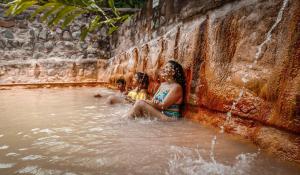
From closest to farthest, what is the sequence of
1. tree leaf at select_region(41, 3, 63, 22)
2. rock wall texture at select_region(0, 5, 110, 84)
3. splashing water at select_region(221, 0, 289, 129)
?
splashing water at select_region(221, 0, 289, 129), tree leaf at select_region(41, 3, 63, 22), rock wall texture at select_region(0, 5, 110, 84)

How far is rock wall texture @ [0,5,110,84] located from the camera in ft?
24.6

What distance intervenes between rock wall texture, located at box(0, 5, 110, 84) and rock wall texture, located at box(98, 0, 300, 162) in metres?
5.23

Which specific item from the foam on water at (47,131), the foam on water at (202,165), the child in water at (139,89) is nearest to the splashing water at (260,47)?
the foam on water at (202,165)

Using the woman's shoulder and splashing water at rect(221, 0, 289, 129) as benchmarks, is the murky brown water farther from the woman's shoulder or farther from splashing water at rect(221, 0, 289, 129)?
the woman's shoulder

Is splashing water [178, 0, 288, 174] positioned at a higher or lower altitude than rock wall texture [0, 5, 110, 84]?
lower

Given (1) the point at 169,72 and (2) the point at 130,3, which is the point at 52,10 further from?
(2) the point at 130,3

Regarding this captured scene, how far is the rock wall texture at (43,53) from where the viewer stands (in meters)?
7.50

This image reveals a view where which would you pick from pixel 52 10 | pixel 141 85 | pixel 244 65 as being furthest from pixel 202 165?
pixel 141 85

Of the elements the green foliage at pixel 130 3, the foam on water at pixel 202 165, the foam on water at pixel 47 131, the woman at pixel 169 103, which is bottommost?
the foam on water at pixel 47 131

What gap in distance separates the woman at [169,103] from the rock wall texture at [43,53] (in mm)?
5548

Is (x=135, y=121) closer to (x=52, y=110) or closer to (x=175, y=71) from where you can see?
(x=175, y=71)

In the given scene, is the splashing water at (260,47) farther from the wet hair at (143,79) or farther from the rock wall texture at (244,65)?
the wet hair at (143,79)

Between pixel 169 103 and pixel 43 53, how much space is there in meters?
6.55

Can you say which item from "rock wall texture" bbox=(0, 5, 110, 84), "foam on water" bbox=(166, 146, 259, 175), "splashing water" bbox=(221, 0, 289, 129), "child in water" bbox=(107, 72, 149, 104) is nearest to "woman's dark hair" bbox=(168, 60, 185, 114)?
"splashing water" bbox=(221, 0, 289, 129)
